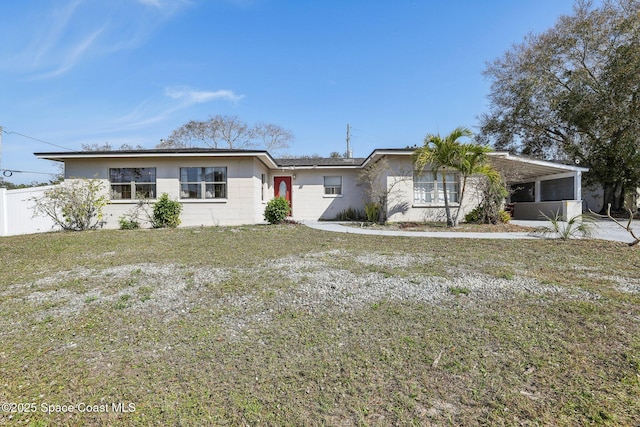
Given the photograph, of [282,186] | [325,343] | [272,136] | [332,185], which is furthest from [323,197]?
[272,136]

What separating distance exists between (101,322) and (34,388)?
46.0 inches

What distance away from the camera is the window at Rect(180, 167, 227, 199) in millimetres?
13039

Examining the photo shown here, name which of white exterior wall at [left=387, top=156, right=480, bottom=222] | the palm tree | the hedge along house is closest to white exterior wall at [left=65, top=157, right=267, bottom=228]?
the hedge along house

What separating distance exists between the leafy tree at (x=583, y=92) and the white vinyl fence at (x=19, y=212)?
25965 mm

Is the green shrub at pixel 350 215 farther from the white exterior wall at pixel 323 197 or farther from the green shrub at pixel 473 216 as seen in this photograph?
the green shrub at pixel 473 216

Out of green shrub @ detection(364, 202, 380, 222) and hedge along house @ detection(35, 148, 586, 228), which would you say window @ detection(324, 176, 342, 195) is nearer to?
green shrub @ detection(364, 202, 380, 222)

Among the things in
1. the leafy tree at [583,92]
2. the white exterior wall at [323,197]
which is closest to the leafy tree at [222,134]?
the white exterior wall at [323,197]

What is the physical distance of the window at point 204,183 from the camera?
42.8 ft

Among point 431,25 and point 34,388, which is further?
point 431,25

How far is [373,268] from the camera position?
545cm

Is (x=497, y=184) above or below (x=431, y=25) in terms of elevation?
below

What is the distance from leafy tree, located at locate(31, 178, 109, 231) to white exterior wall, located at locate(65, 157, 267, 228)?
0.60 meters

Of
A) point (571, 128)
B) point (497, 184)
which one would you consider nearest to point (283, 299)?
point (497, 184)

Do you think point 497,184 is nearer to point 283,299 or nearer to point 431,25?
point 431,25
